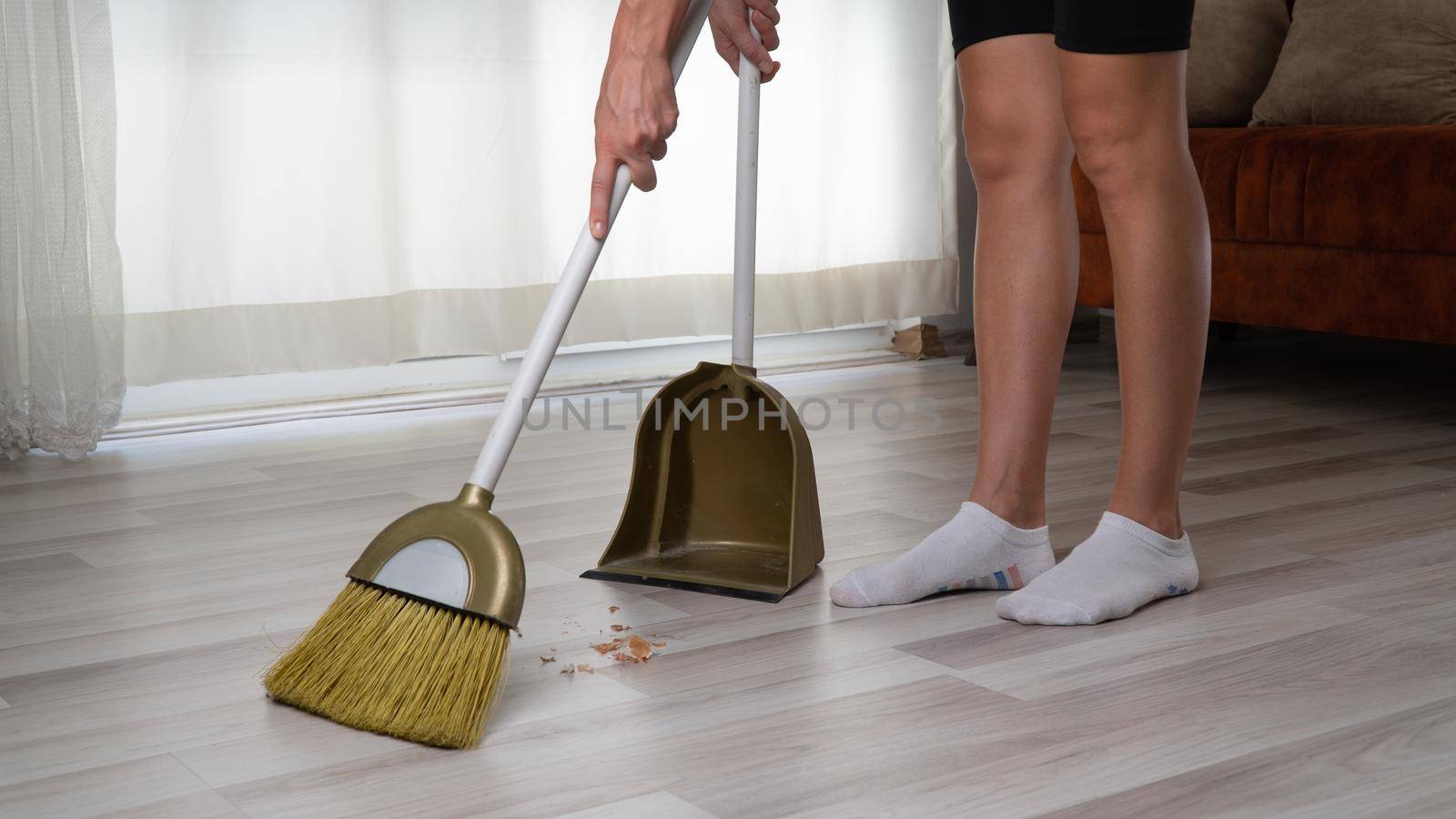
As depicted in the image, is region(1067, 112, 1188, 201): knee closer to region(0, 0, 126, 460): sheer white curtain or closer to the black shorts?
the black shorts

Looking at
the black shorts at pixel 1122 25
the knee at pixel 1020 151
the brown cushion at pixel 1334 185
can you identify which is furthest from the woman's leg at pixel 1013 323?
the brown cushion at pixel 1334 185

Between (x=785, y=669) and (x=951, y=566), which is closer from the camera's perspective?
(x=785, y=669)

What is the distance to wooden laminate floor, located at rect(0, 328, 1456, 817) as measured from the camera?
832 mm

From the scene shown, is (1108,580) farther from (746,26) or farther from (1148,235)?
(746,26)

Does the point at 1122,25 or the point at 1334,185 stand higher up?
the point at 1122,25

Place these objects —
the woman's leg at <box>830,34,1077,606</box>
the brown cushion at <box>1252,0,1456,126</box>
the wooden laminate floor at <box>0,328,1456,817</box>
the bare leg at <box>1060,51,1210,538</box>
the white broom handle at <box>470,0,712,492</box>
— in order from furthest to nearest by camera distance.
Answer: the brown cushion at <box>1252,0,1456,126</box>
the woman's leg at <box>830,34,1077,606</box>
the bare leg at <box>1060,51,1210,538</box>
the white broom handle at <box>470,0,712,492</box>
the wooden laminate floor at <box>0,328,1456,817</box>

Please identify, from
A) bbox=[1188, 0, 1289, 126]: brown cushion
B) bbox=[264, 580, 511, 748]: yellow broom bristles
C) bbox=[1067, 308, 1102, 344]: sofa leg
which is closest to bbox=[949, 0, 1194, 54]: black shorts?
bbox=[264, 580, 511, 748]: yellow broom bristles

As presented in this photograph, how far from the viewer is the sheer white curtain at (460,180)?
2.12 meters

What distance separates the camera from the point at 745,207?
4.22 ft

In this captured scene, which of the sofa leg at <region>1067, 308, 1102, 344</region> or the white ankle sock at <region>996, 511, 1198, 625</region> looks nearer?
the white ankle sock at <region>996, 511, 1198, 625</region>

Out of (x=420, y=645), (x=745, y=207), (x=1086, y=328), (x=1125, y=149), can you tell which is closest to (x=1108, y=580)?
(x=1125, y=149)

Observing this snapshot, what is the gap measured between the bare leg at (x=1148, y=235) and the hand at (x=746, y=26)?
0.29m

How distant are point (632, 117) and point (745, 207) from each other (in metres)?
0.25

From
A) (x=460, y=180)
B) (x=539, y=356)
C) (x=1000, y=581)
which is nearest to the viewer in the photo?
(x=539, y=356)
